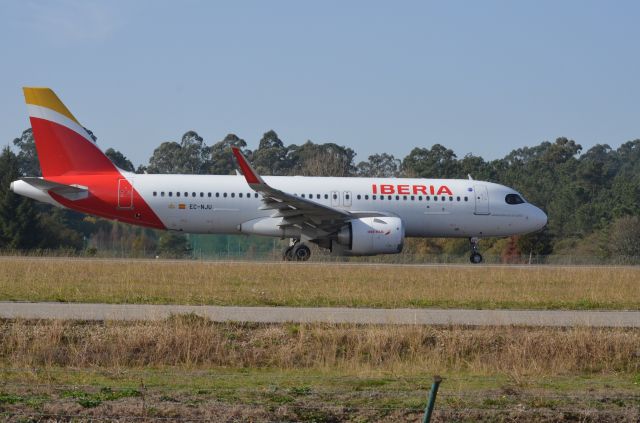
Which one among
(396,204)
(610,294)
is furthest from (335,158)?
(610,294)

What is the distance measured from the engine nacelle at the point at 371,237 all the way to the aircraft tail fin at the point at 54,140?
9303 millimetres

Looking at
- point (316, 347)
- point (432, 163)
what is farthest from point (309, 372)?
point (432, 163)

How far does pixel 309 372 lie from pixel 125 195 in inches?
917

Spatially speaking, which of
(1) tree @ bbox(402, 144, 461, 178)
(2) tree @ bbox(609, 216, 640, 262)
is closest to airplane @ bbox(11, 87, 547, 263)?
(2) tree @ bbox(609, 216, 640, 262)

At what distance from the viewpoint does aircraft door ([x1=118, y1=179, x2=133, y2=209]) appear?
120 ft

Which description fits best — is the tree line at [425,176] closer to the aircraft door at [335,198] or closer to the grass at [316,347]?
the aircraft door at [335,198]

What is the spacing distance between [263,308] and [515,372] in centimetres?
650

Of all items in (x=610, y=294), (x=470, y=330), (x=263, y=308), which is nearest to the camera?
(x=470, y=330)

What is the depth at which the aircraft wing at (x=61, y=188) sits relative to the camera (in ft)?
117

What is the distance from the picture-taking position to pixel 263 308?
1952 cm

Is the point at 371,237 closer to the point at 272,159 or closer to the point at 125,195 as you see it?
the point at 125,195

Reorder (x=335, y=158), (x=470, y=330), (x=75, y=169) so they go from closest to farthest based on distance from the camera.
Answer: (x=470, y=330) < (x=75, y=169) < (x=335, y=158)

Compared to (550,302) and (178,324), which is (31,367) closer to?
(178,324)

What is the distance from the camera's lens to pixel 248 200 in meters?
37.4
